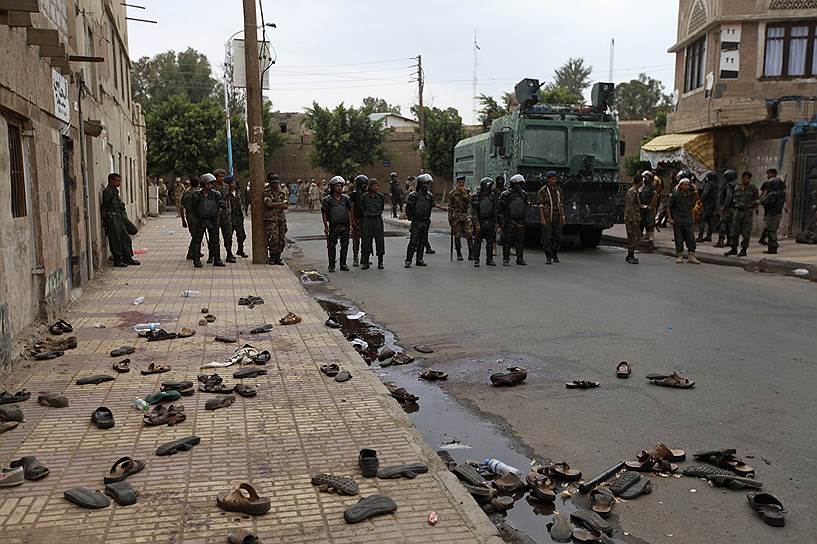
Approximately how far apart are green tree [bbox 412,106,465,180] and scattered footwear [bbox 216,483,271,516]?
37.8 meters

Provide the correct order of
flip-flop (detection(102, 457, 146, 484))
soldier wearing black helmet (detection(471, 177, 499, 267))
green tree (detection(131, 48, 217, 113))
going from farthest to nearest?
green tree (detection(131, 48, 217, 113)), soldier wearing black helmet (detection(471, 177, 499, 267)), flip-flop (detection(102, 457, 146, 484))

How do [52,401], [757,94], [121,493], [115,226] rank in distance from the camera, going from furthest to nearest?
1. [757,94]
2. [115,226]
3. [52,401]
4. [121,493]

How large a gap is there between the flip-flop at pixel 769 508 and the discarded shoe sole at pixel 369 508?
179cm

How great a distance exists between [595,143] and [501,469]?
13.4 m

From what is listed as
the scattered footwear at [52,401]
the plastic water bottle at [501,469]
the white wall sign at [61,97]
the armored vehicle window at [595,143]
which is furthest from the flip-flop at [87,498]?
the armored vehicle window at [595,143]

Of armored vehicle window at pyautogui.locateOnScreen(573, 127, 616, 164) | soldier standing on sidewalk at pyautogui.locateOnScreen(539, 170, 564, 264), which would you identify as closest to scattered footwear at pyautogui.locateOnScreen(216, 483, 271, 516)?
soldier standing on sidewalk at pyautogui.locateOnScreen(539, 170, 564, 264)

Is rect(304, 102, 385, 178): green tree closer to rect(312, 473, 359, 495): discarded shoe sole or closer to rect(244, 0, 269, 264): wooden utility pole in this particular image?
rect(244, 0, 269, 264): wooden utility pole

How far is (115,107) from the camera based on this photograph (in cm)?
1783

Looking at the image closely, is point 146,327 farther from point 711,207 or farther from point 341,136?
point 341,136

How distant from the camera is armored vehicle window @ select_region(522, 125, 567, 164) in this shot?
1591 centimetres

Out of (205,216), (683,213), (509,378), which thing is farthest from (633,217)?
(509,378)

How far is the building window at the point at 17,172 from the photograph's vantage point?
6.73m

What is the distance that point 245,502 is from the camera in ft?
10.8

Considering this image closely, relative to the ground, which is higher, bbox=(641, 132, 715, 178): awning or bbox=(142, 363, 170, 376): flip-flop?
bbox=(641, 132, 715, 178): awning
